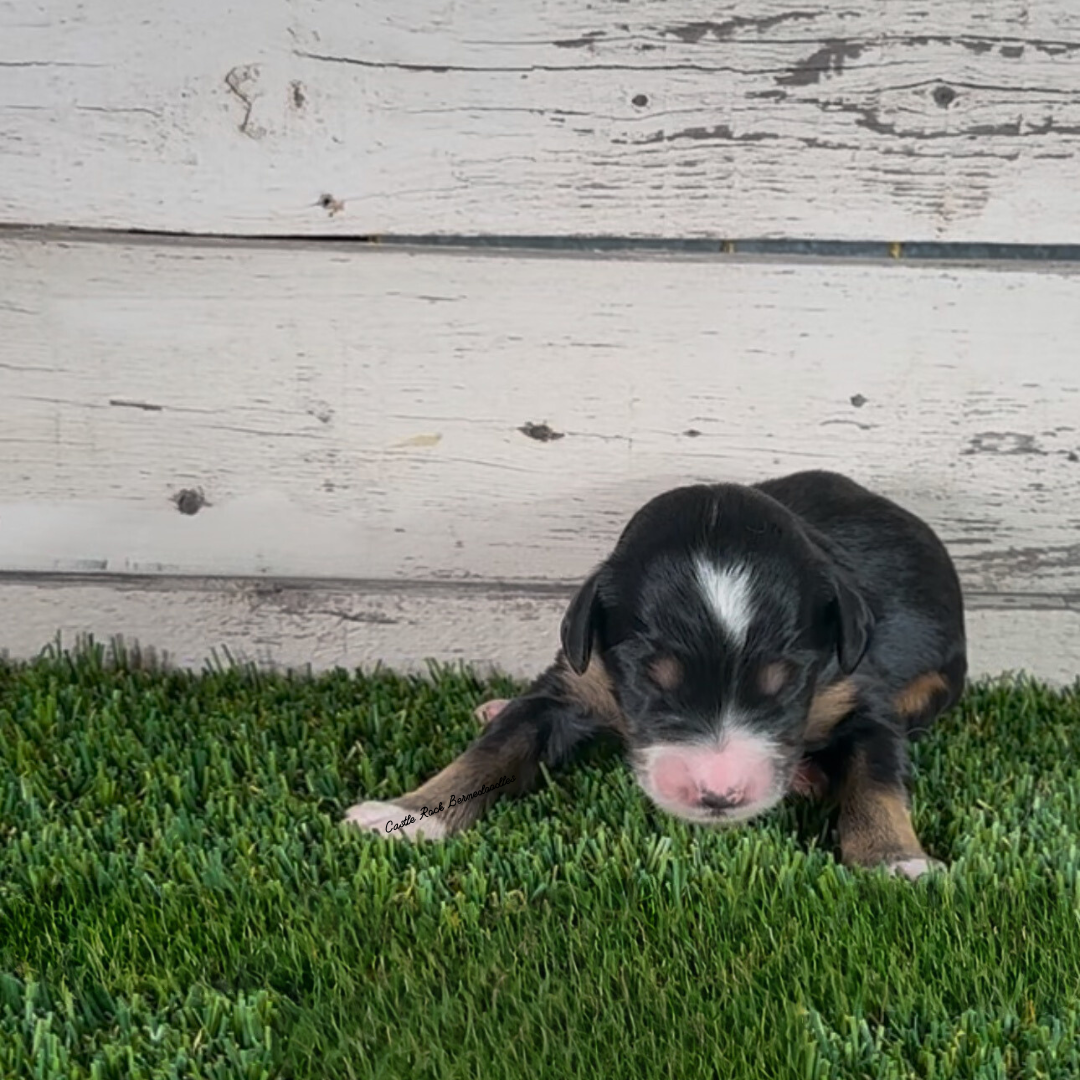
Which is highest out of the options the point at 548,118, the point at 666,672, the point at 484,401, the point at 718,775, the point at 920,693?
the point at 548,118

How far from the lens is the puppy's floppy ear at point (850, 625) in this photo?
7.64 ft

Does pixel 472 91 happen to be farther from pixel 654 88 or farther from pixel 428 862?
pixel 428 862

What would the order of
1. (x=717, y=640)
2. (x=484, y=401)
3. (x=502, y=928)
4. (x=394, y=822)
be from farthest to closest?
1. (x=484, y=401)
2. (x=394, y=822)
3. (x=717, y=640)
4. (x=502, y=928)

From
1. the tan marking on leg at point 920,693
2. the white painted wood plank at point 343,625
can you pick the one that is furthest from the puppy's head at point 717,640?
the white painted wood plank at point 343,625

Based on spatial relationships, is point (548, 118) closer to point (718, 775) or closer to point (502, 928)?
point (718, 775)

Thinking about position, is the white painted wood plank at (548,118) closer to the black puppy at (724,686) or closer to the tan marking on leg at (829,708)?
the black puppy at (724,686)

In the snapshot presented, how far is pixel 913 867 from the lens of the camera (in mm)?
2170

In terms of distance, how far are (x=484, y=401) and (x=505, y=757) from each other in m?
0.92

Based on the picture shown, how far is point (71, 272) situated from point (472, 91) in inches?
37.8

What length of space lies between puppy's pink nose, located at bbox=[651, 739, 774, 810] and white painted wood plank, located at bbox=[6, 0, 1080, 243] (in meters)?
1.32

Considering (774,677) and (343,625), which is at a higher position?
(774,677)

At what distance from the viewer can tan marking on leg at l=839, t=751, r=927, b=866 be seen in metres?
2.22

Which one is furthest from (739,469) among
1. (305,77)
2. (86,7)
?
(86,7)

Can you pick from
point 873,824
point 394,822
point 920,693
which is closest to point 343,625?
point 394,822
